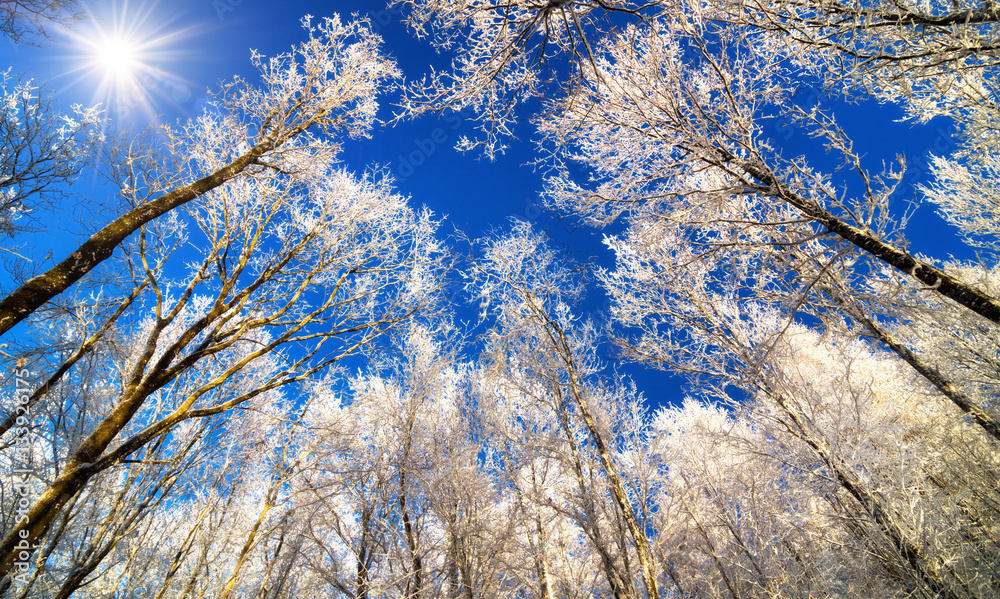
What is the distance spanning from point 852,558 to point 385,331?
323 inches

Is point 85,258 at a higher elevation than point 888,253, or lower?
higher

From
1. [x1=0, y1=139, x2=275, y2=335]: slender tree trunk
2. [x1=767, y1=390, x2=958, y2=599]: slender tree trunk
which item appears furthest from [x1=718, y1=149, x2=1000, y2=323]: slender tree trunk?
[x1=0, y1=139, x2=275, y2=335]: slender tree trunk

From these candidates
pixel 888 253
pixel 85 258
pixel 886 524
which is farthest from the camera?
pixel 886 524

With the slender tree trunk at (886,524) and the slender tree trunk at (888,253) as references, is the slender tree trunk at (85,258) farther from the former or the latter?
the slender tree trunk at (886,524)

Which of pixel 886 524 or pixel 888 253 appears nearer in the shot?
pixel 888 253

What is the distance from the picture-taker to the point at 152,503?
5.15 metres

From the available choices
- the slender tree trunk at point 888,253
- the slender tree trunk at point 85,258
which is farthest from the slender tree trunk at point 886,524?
the slender tree trunk at point 85,258

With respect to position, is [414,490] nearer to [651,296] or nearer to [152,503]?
[152,503]

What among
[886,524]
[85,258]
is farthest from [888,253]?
[85,258]

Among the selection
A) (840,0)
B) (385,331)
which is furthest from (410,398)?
(840,0)

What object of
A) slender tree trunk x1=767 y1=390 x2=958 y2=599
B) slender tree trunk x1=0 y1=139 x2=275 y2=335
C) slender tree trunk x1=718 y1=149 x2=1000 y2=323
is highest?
slender tree trunk x1=0 y1=139 x2=275 y2=335

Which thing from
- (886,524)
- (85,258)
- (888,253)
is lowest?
(886,524)

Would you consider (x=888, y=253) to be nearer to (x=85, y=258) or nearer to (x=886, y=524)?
(x=886, y=524)

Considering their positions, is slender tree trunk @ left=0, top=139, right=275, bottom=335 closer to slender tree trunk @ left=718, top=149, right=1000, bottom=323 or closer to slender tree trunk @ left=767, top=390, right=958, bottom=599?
slender tree trunk @ left=718, top=149, right=1000, bottom=323
